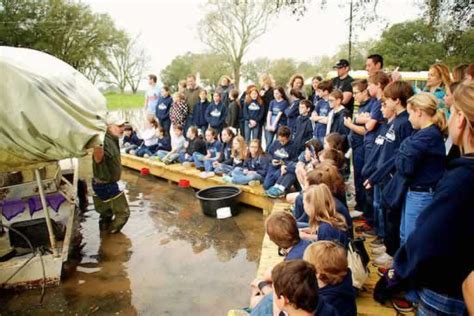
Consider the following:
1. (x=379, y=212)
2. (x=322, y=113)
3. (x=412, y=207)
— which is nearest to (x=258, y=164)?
(x=322, y=113)

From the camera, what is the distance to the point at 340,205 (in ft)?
10.5

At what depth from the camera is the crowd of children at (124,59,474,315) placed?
147 cm

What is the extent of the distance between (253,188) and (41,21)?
90.2 ft

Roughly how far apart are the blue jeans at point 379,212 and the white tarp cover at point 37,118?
9.13 ft

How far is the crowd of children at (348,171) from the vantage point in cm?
147

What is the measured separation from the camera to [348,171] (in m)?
5.77

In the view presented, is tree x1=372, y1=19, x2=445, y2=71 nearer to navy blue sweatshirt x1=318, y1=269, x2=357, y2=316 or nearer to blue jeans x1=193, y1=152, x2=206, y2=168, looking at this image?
blue jeans x1=193, y1=152, x2=206, y2=168

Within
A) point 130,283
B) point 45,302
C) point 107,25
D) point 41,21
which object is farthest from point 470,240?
point 107,25

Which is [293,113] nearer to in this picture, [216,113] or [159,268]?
[216,113]

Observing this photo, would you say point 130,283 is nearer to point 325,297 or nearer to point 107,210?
point 107,210

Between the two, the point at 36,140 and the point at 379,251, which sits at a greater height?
the point at 36,140

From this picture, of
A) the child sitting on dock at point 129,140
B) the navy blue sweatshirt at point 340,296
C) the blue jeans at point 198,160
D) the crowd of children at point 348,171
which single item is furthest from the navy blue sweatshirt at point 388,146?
the child sitting on dock at point 129,140

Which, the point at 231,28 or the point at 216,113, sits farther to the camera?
the point at 231,28

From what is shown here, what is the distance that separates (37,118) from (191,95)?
581 cm
